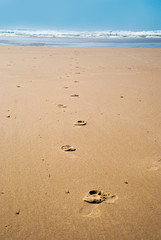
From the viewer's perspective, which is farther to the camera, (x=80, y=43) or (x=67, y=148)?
(x=80, y=43)

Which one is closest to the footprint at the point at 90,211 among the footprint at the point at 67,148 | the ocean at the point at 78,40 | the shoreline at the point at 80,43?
the footprint at the point at 67,148

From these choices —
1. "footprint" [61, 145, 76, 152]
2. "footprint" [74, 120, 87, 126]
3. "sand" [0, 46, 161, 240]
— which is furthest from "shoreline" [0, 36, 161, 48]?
"footprint" [61, 145, 76, 152]

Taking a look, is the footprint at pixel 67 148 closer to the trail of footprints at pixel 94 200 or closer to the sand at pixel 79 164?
the sand at pixel 79 164

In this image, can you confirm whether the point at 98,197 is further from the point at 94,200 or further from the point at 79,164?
the point at 79,164

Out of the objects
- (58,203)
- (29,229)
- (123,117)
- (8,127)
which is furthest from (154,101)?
(29,229)

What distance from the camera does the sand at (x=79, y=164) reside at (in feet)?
4.74

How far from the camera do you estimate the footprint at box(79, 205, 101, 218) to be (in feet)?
4.94

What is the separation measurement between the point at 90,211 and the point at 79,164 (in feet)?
1.70

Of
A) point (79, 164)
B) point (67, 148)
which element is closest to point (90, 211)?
point (79, 164)

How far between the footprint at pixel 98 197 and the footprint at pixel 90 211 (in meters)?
0.05

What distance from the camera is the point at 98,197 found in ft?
5.39

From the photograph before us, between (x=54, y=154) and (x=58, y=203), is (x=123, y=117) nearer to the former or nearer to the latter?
(x=54, y=154)

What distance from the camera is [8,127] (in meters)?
2.60

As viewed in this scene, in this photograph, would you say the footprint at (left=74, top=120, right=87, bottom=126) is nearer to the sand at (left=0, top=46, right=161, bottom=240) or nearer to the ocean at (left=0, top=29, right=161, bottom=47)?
the sand at (left=0, top=46, right=161, bottom=240)
